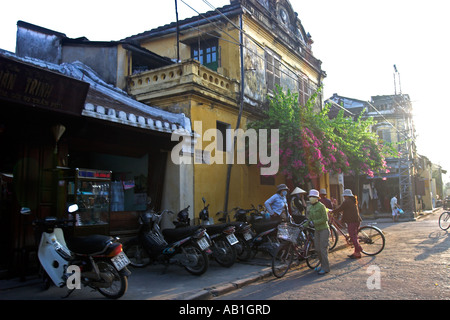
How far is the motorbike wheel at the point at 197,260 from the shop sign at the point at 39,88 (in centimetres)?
352

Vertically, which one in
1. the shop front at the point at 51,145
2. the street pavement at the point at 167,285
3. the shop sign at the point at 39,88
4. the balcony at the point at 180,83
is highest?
the balcony at the point at 180,83

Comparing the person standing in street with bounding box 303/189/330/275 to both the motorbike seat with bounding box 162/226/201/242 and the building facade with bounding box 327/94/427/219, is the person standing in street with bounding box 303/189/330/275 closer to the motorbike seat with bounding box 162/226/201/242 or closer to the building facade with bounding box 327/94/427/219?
the motorbike seat with bounding box 162/226/201/242

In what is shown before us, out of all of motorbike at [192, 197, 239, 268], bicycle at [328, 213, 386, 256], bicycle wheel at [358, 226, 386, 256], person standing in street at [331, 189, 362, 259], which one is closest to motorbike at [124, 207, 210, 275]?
motorbike at [192, 197, 239, 268]

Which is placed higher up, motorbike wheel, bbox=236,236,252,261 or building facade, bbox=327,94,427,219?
building facade, bbox=327,94,427,219

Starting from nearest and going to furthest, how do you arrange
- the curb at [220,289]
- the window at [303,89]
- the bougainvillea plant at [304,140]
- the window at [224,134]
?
the curb at [220,289] < the bougainvillea plant at [304,140] < the window at [224,134] < the window at [303,89]

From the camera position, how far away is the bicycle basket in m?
7.11

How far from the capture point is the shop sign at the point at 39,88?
567cm

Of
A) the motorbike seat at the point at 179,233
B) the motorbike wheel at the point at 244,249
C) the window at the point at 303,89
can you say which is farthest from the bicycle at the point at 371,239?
the window at the point at 303,89

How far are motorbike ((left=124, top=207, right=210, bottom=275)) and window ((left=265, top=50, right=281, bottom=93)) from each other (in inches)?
356

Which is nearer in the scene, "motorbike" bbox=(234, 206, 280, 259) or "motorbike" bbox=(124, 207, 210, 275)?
"motorbike" bbox=(124, 207, 210, 275)

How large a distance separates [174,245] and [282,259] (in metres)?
2.18

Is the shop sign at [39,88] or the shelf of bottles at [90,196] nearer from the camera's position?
the shop sign at [39,88]

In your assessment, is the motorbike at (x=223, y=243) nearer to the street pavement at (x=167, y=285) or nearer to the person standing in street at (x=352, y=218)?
the street pavement at (x=167, y=285)
